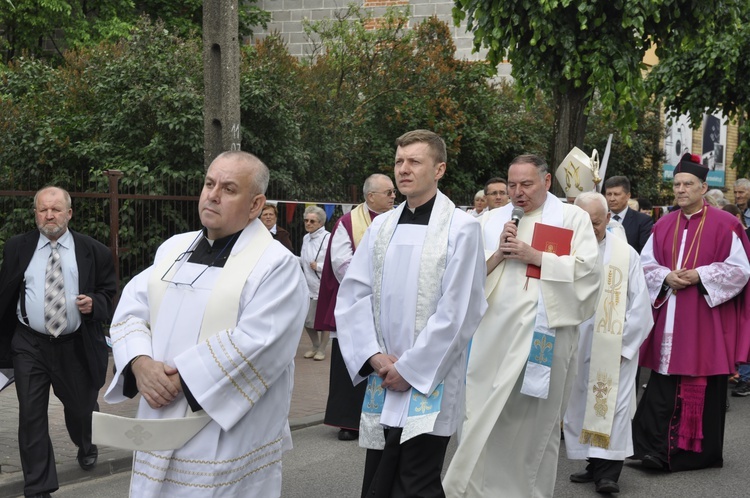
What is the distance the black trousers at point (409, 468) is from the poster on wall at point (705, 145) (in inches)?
868

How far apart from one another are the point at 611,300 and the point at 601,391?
2.10 ft

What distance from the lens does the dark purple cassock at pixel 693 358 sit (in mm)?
7355

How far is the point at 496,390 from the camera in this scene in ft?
18.8

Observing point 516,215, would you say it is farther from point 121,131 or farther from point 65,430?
point 121,131

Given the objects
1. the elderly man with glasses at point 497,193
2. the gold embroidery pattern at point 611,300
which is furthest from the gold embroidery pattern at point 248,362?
the elderly man with glasses at point 497,193

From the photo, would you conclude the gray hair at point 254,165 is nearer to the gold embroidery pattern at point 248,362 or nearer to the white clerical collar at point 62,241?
the gold embroidery pattern at point 248,362

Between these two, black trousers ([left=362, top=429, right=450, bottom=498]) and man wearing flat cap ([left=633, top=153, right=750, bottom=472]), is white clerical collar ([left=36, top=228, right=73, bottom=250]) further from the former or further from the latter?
man wearing flat cap ([left=633, top=153, right=750, bottom=472])

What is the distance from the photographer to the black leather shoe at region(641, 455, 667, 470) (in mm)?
7305

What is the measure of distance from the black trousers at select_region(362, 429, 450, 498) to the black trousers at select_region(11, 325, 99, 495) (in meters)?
2.40

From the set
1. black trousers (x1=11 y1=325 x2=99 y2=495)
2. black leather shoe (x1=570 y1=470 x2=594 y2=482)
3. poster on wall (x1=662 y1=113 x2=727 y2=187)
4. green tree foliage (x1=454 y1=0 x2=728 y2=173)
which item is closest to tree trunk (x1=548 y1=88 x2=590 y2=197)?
green tree foliage (x1=454 y1=0 x2=728 y2=173)

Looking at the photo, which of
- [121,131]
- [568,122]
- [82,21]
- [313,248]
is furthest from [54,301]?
[82,21]

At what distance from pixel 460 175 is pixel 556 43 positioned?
6.48 metres

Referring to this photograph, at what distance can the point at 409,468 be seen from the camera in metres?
4.52

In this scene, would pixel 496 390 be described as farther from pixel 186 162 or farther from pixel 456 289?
pixel 186 162
